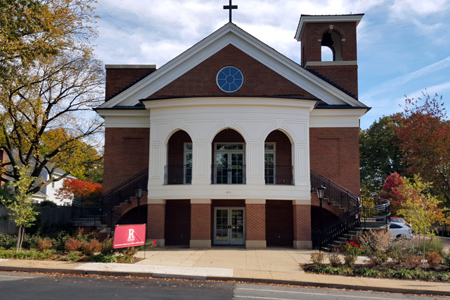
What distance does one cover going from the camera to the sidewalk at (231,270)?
39.8 ft

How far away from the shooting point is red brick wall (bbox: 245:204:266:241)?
20.0m

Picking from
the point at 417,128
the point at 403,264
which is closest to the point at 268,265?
the point at 403,264

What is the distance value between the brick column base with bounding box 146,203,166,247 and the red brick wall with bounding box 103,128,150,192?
300 cm

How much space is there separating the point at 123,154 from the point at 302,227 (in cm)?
1041

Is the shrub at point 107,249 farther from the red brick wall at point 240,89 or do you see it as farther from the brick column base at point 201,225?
the red brick wall at point 240,89

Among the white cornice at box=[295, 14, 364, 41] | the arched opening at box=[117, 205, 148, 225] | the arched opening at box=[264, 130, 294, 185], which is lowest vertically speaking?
the arched opening at box=[117, 205, 148, 225]

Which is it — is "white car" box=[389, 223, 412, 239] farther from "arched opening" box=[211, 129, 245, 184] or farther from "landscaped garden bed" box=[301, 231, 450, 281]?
"arched opening" box=[211, 129, 245, 184]

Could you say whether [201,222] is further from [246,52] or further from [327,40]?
[327,40]

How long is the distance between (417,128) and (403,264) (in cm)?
1858

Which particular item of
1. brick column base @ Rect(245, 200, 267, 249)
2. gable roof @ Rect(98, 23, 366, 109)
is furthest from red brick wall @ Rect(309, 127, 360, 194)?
brick column base @ Rect(245, 200, 267, 249)

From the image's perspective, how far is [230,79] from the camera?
74.5 ft

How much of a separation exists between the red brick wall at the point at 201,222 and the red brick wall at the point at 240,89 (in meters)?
6.26

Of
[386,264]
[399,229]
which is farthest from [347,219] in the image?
[399,229]

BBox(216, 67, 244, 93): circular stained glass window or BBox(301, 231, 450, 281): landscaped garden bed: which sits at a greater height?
BBox(216, 67, 244, 93): circular stained glass window
